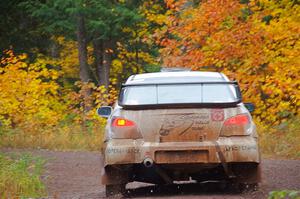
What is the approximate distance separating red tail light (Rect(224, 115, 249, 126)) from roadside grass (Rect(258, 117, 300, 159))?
30.5 ft

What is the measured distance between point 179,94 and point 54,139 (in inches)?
509

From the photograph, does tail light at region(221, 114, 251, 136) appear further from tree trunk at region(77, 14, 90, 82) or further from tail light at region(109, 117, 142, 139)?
tree trunk at region(77, 14, 90, 82)

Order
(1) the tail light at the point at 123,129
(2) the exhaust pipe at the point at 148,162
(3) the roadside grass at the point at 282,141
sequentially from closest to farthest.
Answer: (2) the exhaust pipe at the point at 148,162, (1) the tail light at the point at 123,129, (3) the roadside grass at the point at 282,141

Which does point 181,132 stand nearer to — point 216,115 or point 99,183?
point 216,115

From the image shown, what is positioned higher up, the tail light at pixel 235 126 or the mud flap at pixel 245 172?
the tail light at pixel 235 126

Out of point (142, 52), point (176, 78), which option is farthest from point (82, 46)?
point (176, 78)

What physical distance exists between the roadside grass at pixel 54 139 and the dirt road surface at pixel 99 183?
4.08 feet

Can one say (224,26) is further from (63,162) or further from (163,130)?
(163,130)

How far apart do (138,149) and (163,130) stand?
39 centimetres

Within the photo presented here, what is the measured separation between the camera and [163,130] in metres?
9.95

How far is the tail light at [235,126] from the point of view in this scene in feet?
32.7

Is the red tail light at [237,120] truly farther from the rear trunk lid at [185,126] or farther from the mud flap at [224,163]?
the mud flap at [224,163]

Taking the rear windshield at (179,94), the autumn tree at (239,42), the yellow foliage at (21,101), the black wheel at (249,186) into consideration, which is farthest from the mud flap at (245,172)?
the yellow foliage at (21,101)

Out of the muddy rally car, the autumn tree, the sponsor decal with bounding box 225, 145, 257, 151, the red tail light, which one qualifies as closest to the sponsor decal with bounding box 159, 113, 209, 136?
the muddy rally car
